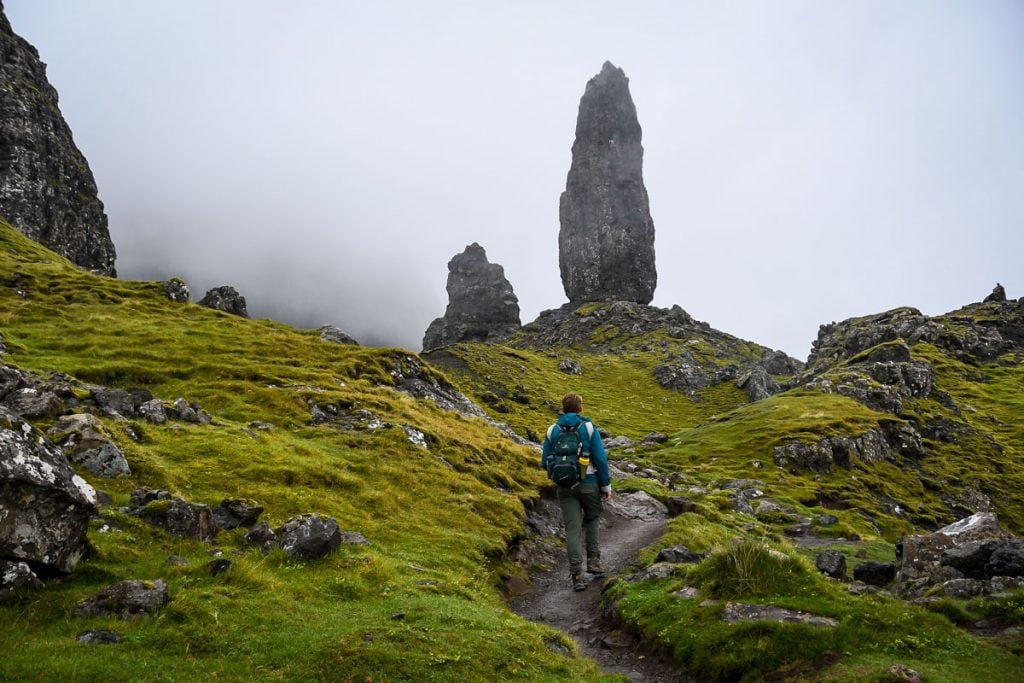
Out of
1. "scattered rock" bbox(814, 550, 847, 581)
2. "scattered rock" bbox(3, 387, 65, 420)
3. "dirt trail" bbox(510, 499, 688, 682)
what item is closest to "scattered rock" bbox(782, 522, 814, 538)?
"dirt trail" bbox(510, 499, 688, 682)

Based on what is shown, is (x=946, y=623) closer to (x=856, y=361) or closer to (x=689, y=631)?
(x=689, y=631)

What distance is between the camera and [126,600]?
11.8 metres

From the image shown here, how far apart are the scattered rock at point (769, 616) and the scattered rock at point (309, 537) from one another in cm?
1151

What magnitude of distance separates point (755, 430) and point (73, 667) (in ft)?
269

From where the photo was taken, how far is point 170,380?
38750 millimetres

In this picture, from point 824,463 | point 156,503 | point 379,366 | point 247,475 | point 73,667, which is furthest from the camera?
point 824,463

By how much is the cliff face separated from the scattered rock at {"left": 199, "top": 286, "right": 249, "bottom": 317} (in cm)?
5427

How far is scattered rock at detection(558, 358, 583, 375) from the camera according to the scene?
505ft

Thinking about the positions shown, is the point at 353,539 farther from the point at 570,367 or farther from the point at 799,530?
the point at 570,367

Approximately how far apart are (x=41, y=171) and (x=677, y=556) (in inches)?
5829

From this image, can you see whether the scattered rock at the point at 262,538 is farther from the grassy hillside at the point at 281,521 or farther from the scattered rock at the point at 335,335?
the scattered rock at the point at 335,335

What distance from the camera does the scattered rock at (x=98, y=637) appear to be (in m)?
10.4

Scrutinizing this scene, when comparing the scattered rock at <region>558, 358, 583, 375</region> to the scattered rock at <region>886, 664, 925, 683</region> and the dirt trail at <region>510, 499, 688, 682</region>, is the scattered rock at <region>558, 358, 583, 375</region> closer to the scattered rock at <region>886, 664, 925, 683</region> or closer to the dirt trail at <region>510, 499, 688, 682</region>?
the dirt trail at <region>510, 499, 688, 682</region>

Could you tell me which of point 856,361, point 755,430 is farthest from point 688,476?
point 856,361
